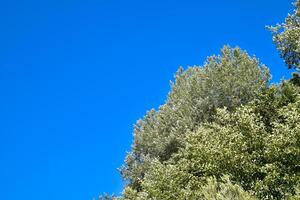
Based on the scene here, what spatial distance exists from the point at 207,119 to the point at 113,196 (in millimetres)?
20791

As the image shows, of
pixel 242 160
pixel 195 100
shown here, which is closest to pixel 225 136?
pixel 242 160

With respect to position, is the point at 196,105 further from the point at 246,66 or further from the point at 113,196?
the point at 113,196

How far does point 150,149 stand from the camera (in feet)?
241

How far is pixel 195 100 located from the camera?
6806cm

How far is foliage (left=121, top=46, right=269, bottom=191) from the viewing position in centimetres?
6625

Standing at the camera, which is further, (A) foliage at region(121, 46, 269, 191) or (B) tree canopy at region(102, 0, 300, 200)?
(A) foliage at region(121, 46, 269, 191)

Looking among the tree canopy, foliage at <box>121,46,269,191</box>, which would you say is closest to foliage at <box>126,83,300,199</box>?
the tree canopy

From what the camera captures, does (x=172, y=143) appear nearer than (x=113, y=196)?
Yes

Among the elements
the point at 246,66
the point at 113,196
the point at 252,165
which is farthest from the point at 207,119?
the point at 252,165

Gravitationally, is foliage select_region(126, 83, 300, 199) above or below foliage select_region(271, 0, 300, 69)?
below

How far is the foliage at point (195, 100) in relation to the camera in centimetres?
6625

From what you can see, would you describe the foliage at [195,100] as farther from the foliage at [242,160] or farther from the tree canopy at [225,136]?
the foliage at [242,160]

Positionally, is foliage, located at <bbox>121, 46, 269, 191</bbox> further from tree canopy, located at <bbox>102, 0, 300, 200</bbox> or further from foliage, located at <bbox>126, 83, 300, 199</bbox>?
foliage, located at <bbox>126, 83, 300, 199</bbox>

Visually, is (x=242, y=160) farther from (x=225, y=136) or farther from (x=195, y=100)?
(x=195, y=100)
